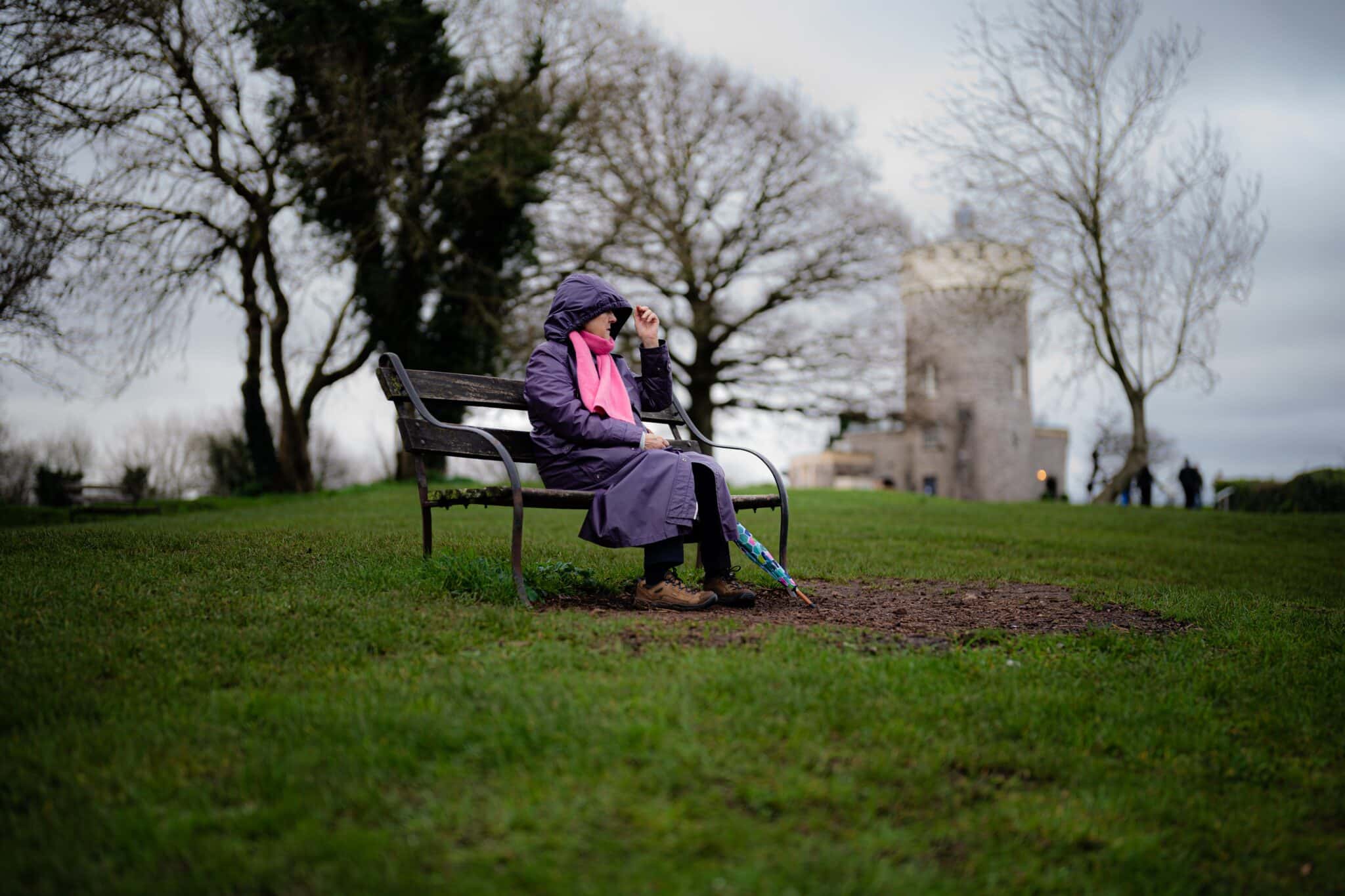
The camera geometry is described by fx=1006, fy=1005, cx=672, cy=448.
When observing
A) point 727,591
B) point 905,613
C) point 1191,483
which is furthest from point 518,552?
point 1191,483

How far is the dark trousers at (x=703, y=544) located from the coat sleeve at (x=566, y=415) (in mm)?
427

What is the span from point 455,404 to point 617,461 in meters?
1.17

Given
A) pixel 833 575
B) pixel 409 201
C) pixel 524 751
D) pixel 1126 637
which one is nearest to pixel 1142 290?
pixel 409 201

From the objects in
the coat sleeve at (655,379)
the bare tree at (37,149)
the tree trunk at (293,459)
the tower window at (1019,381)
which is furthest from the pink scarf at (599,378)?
the tower window at (1019,381)

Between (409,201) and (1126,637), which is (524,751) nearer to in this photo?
(1126,637)

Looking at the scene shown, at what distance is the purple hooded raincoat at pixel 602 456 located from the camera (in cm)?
500

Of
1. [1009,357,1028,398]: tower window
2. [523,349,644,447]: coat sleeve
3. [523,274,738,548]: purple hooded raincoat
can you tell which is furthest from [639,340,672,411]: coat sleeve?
[1009,357,1028,398]: tower window

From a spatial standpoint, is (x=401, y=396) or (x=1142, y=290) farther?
(x=1142, y=290)

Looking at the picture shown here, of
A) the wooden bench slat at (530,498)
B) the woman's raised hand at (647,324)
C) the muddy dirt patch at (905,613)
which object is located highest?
the woman's raised hand at (647,324)

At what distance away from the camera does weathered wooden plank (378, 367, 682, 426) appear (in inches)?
227

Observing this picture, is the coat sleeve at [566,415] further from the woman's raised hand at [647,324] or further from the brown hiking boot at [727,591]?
the brown hiking boot at [727,591]

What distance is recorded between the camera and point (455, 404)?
5.90 meters

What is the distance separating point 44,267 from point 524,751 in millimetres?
10335

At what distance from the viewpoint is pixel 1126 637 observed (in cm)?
501
